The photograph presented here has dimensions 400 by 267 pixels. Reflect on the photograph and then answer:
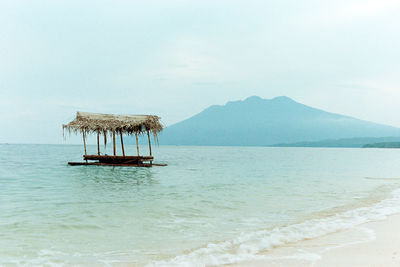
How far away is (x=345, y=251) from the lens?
4785 mm

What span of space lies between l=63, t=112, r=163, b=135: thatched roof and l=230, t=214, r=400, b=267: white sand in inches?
698

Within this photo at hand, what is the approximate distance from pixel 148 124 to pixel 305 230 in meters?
17.2

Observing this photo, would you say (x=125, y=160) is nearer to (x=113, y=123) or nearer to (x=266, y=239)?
(x=113, y=123)

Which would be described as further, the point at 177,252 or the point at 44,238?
the point at 44,238

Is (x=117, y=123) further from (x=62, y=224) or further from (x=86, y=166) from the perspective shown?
(x=62, y=224)

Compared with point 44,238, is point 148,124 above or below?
above

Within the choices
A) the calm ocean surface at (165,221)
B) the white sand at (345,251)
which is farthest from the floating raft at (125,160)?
the white sand at (345,251)

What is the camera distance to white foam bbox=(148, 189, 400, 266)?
4723 mm

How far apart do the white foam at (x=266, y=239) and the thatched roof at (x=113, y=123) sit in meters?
16.1

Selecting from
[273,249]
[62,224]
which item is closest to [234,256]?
[273,249]

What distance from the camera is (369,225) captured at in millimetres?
6625

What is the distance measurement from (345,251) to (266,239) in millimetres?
1307

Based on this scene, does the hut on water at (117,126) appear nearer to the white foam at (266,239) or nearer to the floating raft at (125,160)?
the floating raft at (125,160)

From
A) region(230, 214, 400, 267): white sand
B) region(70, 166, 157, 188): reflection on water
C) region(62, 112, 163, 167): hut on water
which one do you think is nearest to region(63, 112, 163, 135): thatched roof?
region(62, 112, 163, 167): hut on water
